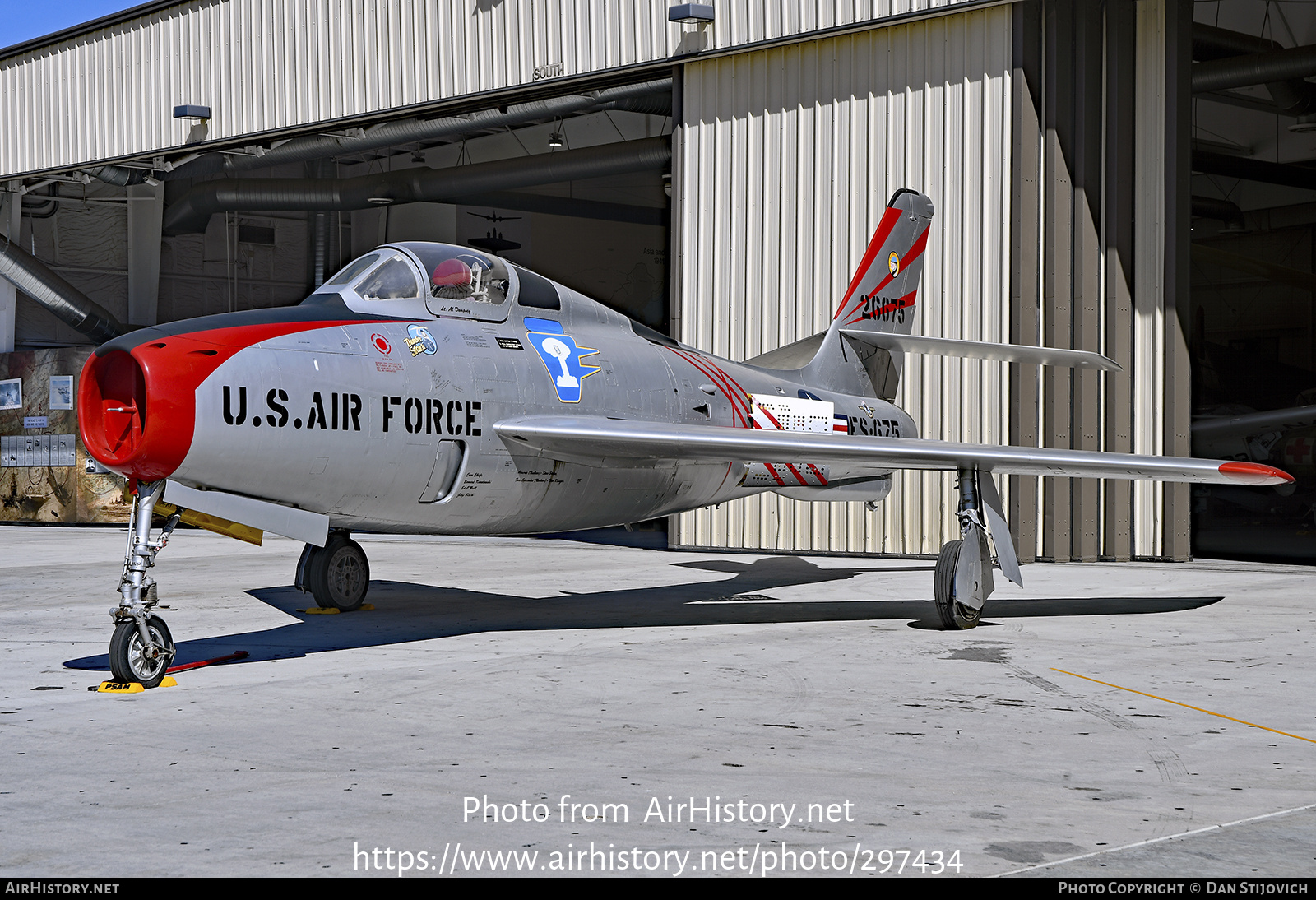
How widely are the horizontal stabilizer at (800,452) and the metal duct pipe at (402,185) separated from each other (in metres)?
14.2

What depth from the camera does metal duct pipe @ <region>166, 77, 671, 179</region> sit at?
19875 mm

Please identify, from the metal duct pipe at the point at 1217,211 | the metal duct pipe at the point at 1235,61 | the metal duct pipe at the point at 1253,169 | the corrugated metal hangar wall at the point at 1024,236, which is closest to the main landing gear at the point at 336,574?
the corrugated metal hangar wall at the point at 1024,236

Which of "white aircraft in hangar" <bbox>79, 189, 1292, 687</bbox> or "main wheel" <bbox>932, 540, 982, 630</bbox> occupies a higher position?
"white aircraft in hangar" <bbox>79, 189, 1292, 687</bbox>

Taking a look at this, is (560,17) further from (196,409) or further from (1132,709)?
(1132,709)

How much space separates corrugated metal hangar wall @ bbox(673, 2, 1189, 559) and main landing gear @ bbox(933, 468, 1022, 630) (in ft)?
21.1

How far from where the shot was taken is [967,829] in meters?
4.23

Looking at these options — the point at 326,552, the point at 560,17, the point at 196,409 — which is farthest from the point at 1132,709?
the point at 560,17

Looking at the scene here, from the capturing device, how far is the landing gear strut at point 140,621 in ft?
22.8

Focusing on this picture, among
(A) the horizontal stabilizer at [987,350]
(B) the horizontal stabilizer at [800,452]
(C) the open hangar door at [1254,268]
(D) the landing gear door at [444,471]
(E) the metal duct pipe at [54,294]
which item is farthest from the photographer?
(E) the metal duct pipe at [54,294]

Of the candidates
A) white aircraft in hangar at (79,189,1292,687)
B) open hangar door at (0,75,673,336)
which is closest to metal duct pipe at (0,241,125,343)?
open hangar door at (0,75,673,336)

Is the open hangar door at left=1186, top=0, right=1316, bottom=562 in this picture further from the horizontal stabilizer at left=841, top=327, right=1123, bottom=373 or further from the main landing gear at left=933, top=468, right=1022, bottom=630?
the main landing gear at left=933, top=468, right=1022, bottom=630

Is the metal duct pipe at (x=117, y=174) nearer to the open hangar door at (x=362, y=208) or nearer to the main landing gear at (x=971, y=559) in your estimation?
the open hangar door at (x=362, y=208)

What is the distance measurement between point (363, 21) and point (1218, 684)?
18743mm

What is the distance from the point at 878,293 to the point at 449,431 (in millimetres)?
6797
